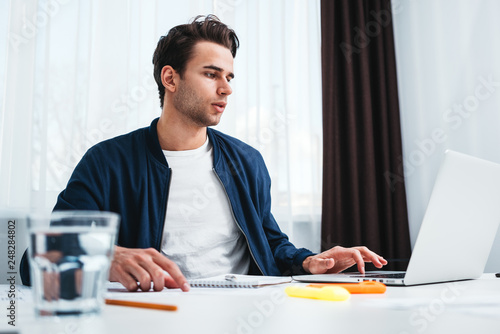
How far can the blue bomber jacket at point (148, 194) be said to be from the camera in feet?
4.54

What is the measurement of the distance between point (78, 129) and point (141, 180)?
0.75m

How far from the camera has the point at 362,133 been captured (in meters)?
2.81

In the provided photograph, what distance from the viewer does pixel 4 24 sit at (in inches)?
77.2

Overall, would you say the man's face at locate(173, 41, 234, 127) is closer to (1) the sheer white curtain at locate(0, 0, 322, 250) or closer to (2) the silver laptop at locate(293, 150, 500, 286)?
(1) the sheer white curtain at locate(0, 0, 322, 250)

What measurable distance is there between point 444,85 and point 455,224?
6.31ft

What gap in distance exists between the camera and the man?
1404mm

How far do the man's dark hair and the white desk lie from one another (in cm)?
123

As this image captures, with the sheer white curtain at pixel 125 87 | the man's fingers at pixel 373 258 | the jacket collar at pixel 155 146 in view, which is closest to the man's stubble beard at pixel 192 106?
the jacket collar at pixel 155 146

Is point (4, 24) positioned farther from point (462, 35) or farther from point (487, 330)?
point (462, 35)

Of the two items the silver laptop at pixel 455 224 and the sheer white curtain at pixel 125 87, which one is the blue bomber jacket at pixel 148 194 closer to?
the silver laptop at pixel 455 224

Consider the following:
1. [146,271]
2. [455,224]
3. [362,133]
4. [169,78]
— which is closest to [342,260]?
[455,224]

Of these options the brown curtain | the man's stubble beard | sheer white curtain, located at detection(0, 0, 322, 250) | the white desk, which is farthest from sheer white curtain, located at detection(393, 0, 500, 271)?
the white desk

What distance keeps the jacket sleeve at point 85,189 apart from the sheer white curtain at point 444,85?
6.36ft

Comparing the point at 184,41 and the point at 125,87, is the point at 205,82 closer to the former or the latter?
the point at 184,41
